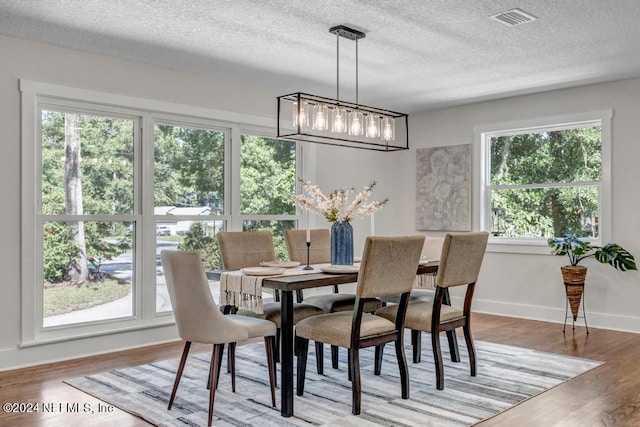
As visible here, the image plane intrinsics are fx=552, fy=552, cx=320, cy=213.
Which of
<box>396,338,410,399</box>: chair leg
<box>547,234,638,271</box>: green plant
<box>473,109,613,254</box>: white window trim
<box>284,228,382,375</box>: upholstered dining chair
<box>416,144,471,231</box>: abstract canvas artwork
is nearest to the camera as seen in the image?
<box>396,338,410,399</box>: chair leg

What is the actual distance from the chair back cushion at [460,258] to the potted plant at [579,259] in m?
1.98

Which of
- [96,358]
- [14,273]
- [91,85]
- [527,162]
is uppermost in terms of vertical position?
[91,85]

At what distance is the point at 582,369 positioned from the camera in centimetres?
390

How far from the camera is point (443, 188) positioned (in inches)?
262

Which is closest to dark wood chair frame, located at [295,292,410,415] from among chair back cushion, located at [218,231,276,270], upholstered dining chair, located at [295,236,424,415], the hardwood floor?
upholstered dining chair, located at [295,236,424,415]

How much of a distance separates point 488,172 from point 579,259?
1534 mm

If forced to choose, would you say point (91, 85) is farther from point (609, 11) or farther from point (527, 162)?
point (527, 162)

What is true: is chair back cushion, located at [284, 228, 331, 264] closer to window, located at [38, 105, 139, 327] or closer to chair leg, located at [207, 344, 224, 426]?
window, located at [38, 105, 139, 327]

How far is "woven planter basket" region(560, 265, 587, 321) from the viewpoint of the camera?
524 cm

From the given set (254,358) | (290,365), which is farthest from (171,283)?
(254,358)

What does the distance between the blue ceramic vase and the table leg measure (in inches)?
33.8

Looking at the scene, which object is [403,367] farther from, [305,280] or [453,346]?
[453,346]

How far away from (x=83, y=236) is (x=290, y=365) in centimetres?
241

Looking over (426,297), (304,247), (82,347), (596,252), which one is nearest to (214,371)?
(304,247)
